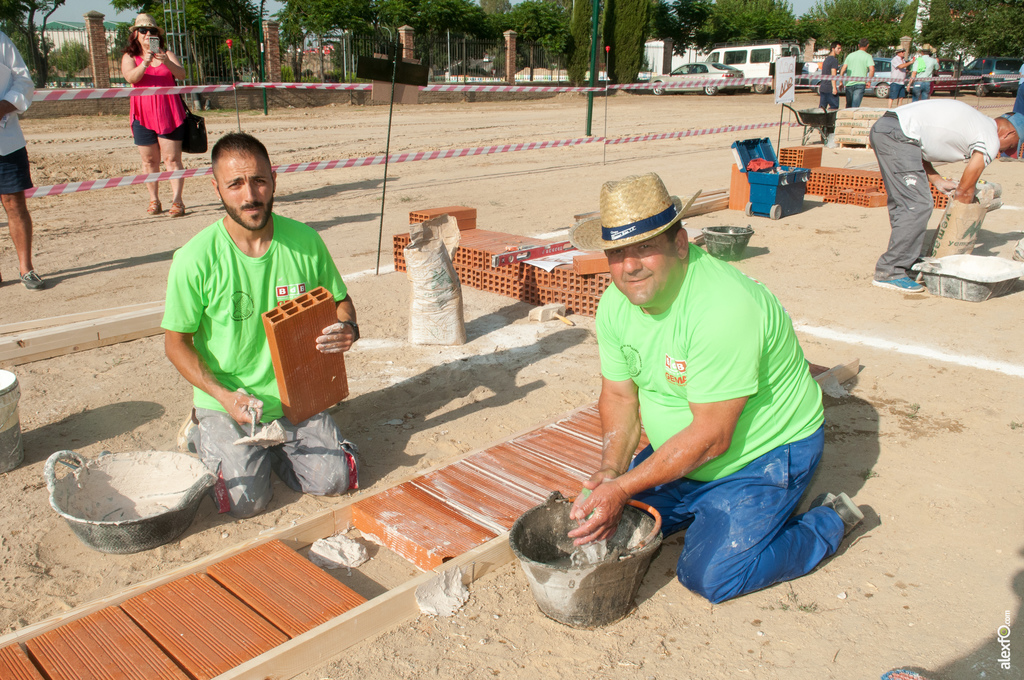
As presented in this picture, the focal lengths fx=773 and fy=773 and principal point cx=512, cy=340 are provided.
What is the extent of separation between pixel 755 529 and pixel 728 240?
→ 540 centimetres

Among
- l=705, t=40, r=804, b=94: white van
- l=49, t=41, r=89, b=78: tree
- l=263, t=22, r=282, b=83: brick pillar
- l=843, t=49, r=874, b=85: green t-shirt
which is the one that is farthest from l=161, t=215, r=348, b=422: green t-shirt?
l=705, t=40, r=804, b=94: white van

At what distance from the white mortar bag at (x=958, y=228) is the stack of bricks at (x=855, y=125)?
9.36 m

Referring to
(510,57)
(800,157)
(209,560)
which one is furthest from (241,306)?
(510,57)

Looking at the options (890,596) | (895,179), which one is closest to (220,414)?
(890,596)

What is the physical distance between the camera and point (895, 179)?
22.8 feet

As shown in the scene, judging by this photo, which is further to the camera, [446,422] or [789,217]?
[789,217]

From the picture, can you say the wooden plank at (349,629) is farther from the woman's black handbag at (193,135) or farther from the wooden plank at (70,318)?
the woman's black handbag at (193,135)

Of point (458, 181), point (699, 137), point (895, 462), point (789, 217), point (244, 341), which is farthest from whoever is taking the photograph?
point (699, 137)

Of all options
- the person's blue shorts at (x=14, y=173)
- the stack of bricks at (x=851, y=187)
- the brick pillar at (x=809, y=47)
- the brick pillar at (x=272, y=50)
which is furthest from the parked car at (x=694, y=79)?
the person's blue shorts at (x=14, y=173)

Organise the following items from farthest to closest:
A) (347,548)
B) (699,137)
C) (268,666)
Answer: (699,137), (347,548), (268,666)

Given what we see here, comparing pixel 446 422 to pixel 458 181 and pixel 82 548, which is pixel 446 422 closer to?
pixel 82 548

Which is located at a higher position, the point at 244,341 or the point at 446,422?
the point at 244,341

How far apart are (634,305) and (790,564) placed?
1220mm

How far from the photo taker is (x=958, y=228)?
7.18 m
